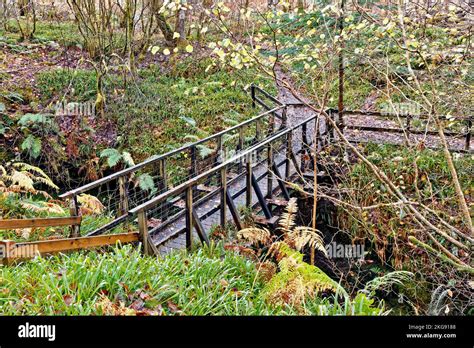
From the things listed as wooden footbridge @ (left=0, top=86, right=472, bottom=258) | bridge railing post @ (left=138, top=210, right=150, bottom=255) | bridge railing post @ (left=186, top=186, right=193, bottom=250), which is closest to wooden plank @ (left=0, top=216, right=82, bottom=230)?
wooden footbridge @ (left=0, top=86, right=472, bottom=258)

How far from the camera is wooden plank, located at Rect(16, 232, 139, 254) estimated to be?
4.58 m

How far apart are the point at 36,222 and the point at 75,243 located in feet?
2.98

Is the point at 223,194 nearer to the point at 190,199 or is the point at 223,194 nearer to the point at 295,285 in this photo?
the point at 190,199

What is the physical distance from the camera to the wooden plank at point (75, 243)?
15.0 ft

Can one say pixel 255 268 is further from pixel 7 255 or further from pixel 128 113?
pixel 128 113

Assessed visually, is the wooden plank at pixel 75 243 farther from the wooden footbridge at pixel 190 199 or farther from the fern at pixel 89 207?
the fern at pixel 89 207

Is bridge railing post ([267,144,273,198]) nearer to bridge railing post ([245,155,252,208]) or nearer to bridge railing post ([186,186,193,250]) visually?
bridge railing post ([245,155,252,208])

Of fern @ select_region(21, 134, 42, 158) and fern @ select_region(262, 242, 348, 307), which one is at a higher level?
fern @ select_region(21, 134, 42, 158)

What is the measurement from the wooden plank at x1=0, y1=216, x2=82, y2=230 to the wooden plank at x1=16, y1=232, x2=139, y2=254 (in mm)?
813

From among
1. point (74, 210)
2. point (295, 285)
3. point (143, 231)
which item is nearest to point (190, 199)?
point (143, 231)

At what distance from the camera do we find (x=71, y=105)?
13.4 meters
